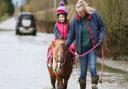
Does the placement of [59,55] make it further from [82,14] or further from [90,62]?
[82,14]

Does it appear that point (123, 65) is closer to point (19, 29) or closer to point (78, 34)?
point (78, 34)

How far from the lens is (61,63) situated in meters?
11.4

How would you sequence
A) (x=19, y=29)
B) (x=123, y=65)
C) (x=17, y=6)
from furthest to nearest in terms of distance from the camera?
(x=17, y=6) < (x=19, y=29) < (x=123, y=65)

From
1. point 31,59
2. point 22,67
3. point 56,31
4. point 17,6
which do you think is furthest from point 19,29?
point 17,6

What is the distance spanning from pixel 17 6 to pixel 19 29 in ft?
487

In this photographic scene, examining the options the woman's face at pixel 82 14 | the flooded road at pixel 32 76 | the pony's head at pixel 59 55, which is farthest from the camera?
the flooded road at pixel 32 76

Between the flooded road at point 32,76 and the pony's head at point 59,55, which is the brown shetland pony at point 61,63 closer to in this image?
the pony's head at point 59,55

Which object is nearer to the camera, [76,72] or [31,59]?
[76,72]

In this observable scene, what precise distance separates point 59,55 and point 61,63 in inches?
6.4

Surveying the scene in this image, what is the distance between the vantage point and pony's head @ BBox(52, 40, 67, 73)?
37.2 ft

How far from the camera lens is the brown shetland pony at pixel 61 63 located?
37.3 ft

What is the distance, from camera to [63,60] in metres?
11.5

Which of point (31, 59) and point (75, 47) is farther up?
point (75, 47)

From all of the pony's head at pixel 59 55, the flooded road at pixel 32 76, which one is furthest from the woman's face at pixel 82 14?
the flooded road at pixel 32 76
